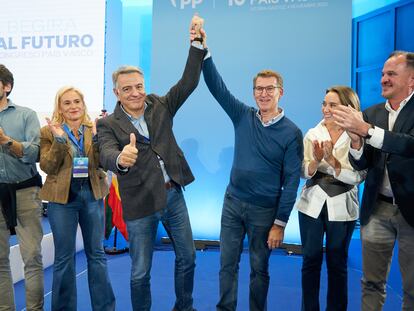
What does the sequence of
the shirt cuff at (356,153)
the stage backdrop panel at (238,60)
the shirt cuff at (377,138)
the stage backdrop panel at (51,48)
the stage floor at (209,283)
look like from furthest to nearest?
the stage backdrop panel at (51,48)
the stage backdrop panel at (238,60)
the stage floor at (209,283)
the shirt cuff at (356,153)
the shirt cuff at (377,138)

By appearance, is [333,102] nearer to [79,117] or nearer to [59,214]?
[79,117]

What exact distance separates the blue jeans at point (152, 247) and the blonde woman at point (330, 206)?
763mm

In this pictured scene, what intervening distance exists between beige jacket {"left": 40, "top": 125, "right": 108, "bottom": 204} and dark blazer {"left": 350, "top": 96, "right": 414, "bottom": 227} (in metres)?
1.60

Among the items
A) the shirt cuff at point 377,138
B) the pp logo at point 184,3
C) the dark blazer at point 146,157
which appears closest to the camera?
the shirt cuff at point 377,138

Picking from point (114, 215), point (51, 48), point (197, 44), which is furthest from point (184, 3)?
point (114, 215)

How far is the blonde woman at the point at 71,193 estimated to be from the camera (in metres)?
2.32

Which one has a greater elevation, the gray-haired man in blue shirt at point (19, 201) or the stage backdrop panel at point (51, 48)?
the stage backdrop panel at point (51, 48)

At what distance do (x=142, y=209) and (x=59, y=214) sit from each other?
61 centimetres

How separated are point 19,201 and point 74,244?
46 centimetres

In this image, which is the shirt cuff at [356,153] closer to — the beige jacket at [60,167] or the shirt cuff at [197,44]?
the shirt cuff at [197,44]

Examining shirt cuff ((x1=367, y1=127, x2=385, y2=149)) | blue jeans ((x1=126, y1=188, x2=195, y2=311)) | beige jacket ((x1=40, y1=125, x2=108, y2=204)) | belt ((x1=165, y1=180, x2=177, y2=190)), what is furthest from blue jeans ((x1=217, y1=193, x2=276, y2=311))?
beige jacket ((x1=40, y1=125, x2=108, y2=204))

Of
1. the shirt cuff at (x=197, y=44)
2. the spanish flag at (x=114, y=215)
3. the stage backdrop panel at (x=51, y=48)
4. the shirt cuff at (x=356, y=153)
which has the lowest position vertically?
the spanish flag at (x=114, y=215)

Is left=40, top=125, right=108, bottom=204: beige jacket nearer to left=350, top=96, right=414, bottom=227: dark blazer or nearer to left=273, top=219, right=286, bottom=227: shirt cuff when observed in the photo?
left=273, top=219, right=286, bottom=227: shirt cuff

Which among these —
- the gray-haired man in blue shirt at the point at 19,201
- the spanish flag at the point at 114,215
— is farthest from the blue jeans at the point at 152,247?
the spanish flag at the point at 114,215
